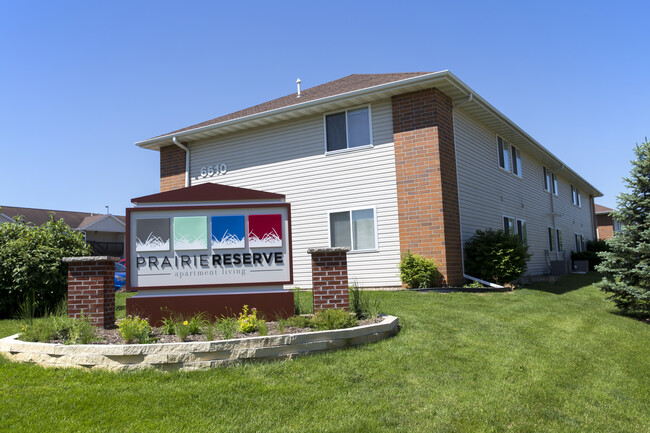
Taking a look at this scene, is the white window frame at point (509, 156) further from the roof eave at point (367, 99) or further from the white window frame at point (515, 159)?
the roof eave at point (367, 99)

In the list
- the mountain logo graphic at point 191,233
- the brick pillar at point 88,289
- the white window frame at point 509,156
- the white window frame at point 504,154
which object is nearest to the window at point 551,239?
the white window frame at point 509,156

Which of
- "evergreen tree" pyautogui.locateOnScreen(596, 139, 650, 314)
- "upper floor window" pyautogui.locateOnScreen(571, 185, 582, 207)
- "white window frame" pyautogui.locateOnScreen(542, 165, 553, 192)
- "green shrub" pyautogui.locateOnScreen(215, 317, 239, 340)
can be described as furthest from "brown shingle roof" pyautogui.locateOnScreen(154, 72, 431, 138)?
"upper floor window" pyautogui.locateOnScreen(571, 185, 582, 207)

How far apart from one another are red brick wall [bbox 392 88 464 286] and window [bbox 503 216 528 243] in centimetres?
485

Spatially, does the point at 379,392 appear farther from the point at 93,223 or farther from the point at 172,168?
the point at 93,223

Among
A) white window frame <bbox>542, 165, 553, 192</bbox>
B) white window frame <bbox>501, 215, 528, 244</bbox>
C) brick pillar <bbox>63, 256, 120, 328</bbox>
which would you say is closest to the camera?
brick pillar <bbox>63, 256, 120, 328</bbox>

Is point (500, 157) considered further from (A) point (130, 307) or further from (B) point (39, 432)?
(B) point (39, 432)

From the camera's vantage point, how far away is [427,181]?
509 inches

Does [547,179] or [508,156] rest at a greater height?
[508,156]

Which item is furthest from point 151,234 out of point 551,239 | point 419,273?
point 551,239

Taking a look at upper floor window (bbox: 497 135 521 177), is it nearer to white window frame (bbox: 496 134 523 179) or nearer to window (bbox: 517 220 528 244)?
white window frame (bbox: 496 134 523 179)

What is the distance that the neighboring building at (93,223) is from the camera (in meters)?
38.6

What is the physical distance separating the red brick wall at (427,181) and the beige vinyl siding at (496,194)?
96 centimetres

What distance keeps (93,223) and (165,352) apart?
3923 centimetres

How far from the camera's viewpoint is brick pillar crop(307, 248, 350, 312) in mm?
7113
